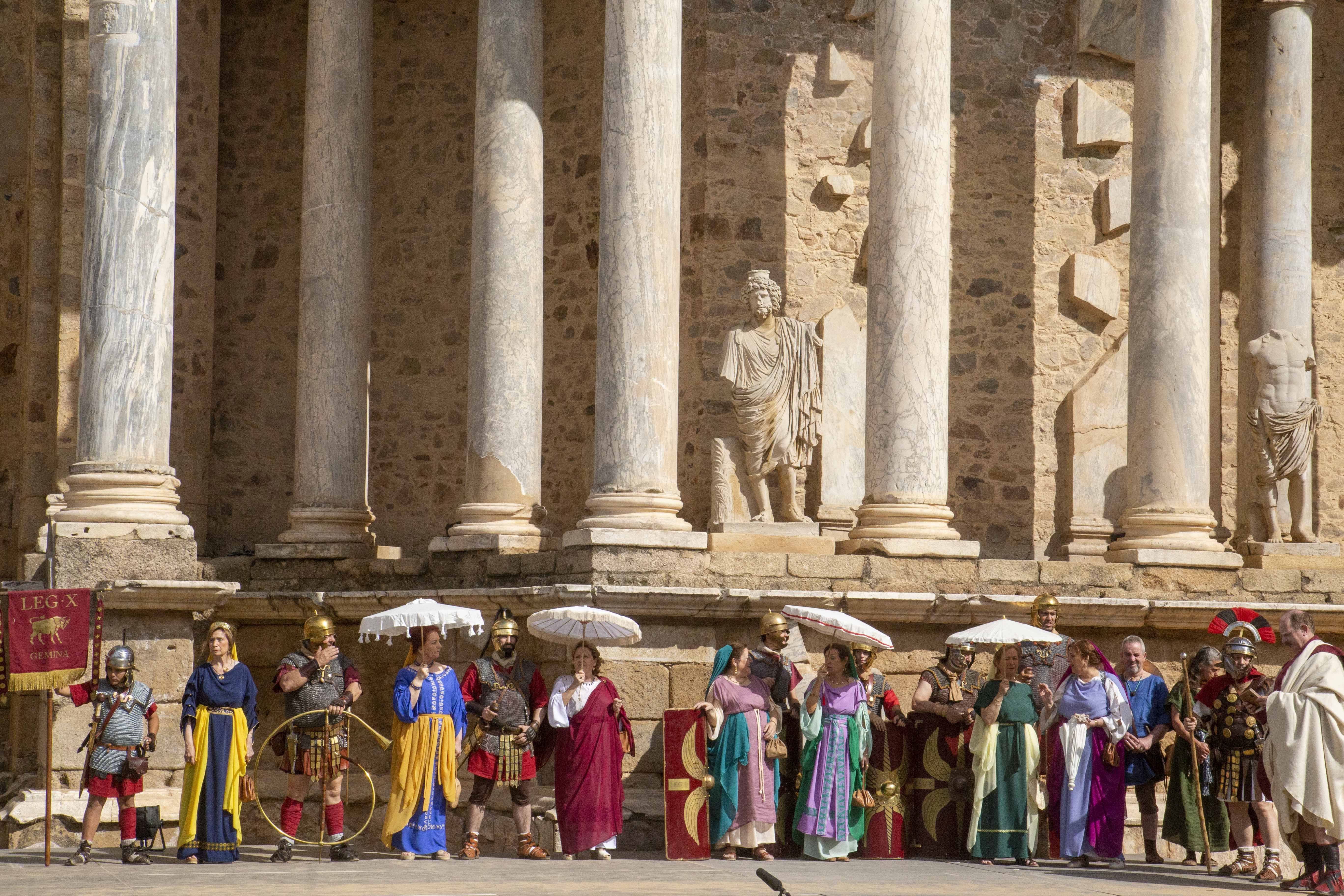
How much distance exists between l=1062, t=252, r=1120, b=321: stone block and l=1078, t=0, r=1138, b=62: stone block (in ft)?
6.31

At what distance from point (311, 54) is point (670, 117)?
12.0ft

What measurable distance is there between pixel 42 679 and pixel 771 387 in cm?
576

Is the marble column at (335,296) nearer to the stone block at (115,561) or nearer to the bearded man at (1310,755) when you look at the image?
the stone block at (115,561)

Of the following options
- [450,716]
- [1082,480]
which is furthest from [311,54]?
[1082,480]

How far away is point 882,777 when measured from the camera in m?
11.5

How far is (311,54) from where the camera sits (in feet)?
49.5

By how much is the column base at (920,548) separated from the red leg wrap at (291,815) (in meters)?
4.57

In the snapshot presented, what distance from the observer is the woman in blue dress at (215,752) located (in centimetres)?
1076

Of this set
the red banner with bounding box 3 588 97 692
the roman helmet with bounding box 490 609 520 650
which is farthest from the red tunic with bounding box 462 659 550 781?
the red banner with bounding box 3 588 97 692

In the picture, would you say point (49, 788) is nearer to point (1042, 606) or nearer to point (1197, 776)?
point (1042, 606)

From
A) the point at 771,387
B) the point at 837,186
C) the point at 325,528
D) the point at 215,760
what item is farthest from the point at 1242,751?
the point at 325,528

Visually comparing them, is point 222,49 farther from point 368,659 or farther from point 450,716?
point 450,716

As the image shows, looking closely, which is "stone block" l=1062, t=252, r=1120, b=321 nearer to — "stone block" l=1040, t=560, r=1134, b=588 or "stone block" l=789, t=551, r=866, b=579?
"stone block" l=1040, t=560, r=1134, b=588

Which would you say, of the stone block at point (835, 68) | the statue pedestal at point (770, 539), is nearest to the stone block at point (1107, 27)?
the stone block at point (835, 68)
